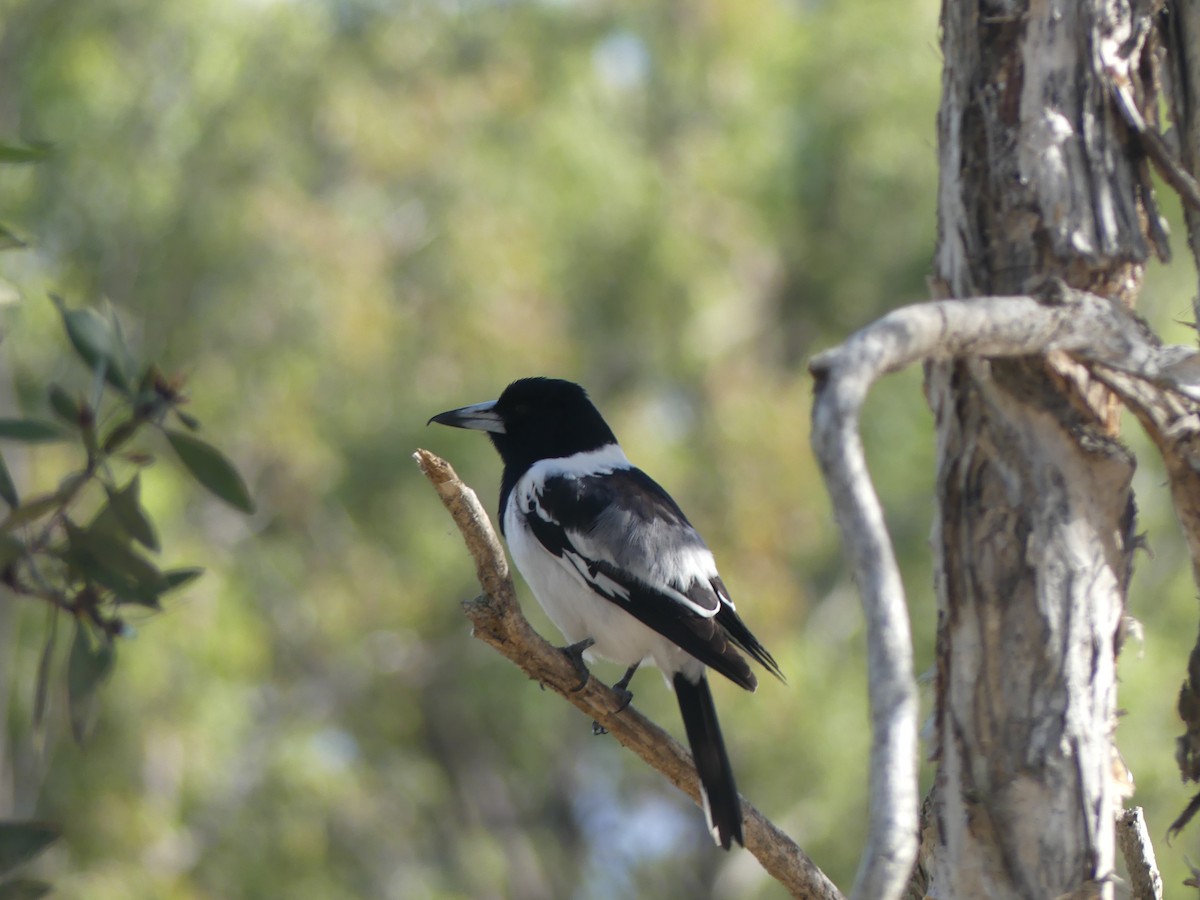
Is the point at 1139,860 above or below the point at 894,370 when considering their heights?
below

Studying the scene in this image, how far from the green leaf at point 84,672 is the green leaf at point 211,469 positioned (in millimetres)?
294

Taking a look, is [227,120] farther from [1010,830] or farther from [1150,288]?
[1010,830]

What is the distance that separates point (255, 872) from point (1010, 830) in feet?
29.1

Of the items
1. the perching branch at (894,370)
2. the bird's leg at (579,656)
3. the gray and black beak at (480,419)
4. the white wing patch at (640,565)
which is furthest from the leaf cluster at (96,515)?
the gray and black beak at (480,419)

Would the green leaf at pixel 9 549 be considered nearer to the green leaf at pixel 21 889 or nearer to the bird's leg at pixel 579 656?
the green leaf at pixel 21 889

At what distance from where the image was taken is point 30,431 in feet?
7.57

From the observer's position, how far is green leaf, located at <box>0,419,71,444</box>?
2277mm

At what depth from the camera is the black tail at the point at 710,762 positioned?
2.80m

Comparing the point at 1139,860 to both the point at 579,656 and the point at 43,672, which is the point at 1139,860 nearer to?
Result: the point at 579,656

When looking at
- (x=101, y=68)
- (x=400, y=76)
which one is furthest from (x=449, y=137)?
(x=101, y=68)

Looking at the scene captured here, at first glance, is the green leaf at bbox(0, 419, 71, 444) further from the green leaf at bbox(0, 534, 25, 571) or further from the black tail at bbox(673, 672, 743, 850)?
the black tail at bbox(673, 672, 743, 850)

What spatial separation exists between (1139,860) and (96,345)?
183 cm

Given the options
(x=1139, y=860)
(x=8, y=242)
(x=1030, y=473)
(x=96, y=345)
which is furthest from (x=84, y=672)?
(x=1139, y=860)

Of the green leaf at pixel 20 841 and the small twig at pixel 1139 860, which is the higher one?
the green leaf at pixel 20 841
